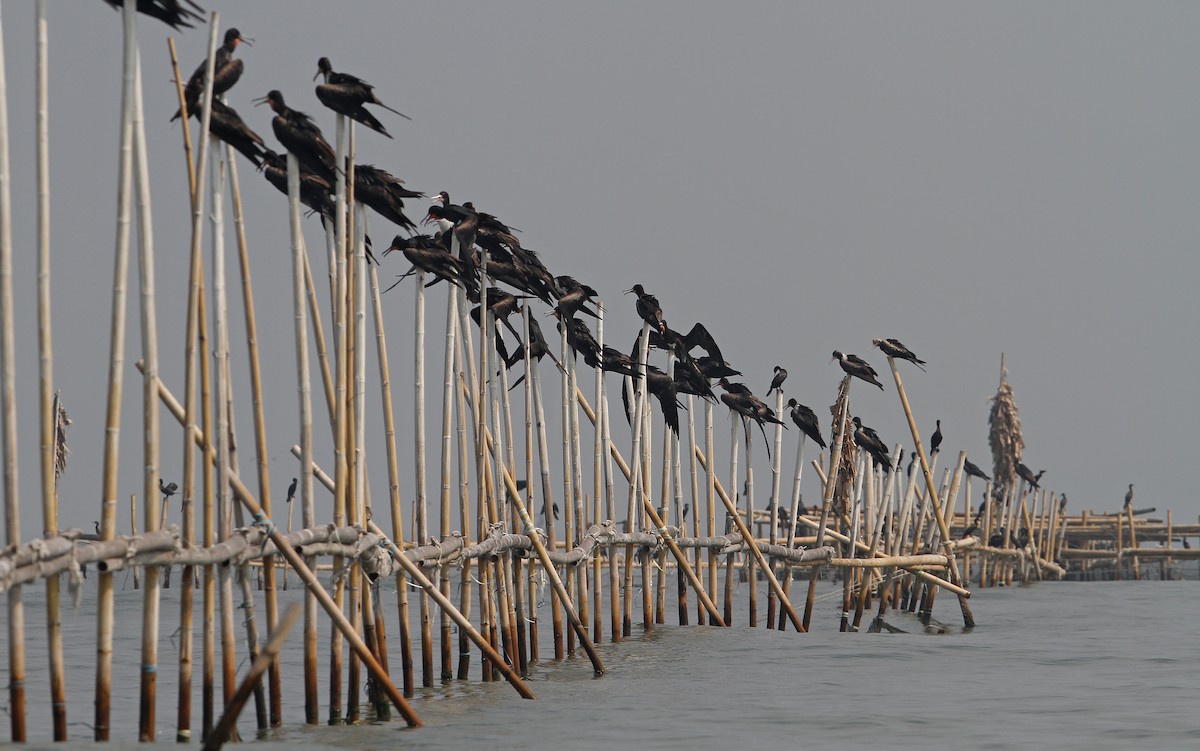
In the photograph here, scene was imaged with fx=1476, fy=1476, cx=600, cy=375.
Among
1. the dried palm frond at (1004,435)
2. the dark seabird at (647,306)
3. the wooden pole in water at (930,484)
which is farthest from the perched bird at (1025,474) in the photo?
the dark seabird at (647,306)

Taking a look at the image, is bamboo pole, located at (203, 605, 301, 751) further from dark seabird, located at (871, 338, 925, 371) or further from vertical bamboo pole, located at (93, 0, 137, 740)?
dark seabird, located at (871, 338, 925, 371)

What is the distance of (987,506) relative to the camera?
48.9m

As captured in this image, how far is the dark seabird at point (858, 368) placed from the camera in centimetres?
2520

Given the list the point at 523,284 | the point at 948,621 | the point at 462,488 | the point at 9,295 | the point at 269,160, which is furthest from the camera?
the point at 948,621

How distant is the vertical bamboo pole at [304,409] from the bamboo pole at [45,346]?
2.97 m

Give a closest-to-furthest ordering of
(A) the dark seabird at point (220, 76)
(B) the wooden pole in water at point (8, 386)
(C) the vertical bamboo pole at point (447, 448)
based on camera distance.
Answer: (B) the wooden pole in water at point (8, 386)
(A) the dark seabird at point (220, 76)
(C) the vertical bamboo pole at point (447, 448)

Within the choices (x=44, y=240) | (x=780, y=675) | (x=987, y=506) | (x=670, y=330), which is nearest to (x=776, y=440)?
(x=670, y=330)

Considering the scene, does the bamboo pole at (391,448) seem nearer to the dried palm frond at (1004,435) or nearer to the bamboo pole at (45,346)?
the bamboo pole at (45,346)

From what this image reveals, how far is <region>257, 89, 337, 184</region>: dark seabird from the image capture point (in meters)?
12.7

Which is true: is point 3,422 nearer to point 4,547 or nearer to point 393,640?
point 4,547

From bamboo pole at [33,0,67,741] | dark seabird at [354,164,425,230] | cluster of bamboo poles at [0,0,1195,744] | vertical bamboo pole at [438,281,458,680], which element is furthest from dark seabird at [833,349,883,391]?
bamboo pole at [33,0,67,741]

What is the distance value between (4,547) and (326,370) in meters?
4.53

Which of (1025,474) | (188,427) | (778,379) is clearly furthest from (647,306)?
(1025,474)

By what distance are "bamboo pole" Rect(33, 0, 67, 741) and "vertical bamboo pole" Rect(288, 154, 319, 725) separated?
297 centimetres
